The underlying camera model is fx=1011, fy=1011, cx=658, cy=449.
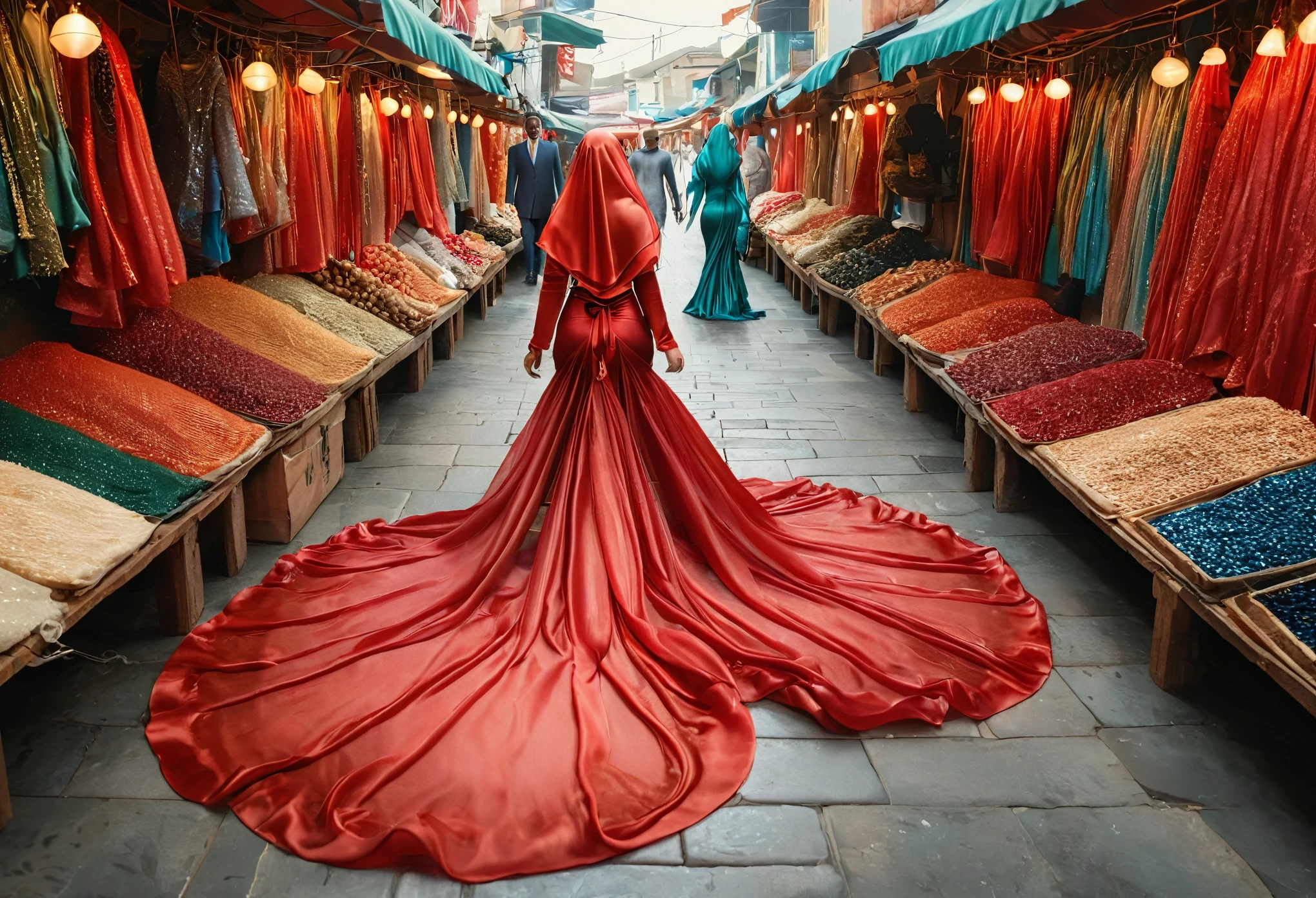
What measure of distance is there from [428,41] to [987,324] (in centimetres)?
415

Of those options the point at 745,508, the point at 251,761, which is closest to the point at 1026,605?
the point at 745,508

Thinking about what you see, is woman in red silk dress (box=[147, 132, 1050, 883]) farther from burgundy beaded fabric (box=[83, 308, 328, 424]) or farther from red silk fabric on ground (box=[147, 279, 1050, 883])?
burgundy beaded fabric (box=[83, 308, 328, 424])

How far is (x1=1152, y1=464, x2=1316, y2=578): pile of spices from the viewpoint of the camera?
3168mm

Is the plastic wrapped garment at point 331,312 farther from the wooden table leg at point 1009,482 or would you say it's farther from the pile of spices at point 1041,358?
the wooden table leg at point 1009,482

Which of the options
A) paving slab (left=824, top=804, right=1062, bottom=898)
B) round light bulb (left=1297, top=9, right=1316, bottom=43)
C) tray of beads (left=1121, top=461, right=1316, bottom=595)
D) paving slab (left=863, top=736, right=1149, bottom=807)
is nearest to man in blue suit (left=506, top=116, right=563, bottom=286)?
round light bulb (left=1297, top=9, right=1316, bottom=43)

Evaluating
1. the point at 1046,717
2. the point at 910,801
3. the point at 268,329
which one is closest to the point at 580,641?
the point at 910,801

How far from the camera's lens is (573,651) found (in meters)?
3.31

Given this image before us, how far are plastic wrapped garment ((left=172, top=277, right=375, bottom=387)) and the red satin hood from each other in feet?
6.66

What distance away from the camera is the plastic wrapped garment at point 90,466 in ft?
11.7

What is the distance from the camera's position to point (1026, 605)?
3.88m

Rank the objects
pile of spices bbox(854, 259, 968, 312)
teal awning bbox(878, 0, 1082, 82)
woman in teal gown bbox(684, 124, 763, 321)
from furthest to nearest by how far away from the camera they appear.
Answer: woman in teal gown bbox(684, 124, 763, 321) → pile of spices bbox(854, 259, 968, 312) → teal awning bbox(878, 0, 1082, 82)

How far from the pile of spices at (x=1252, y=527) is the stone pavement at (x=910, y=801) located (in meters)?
0.48

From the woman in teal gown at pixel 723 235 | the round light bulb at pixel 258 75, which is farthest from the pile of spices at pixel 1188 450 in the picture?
the woman in teal gown at pixel 723 235

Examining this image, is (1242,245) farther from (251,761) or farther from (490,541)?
(251,761)
